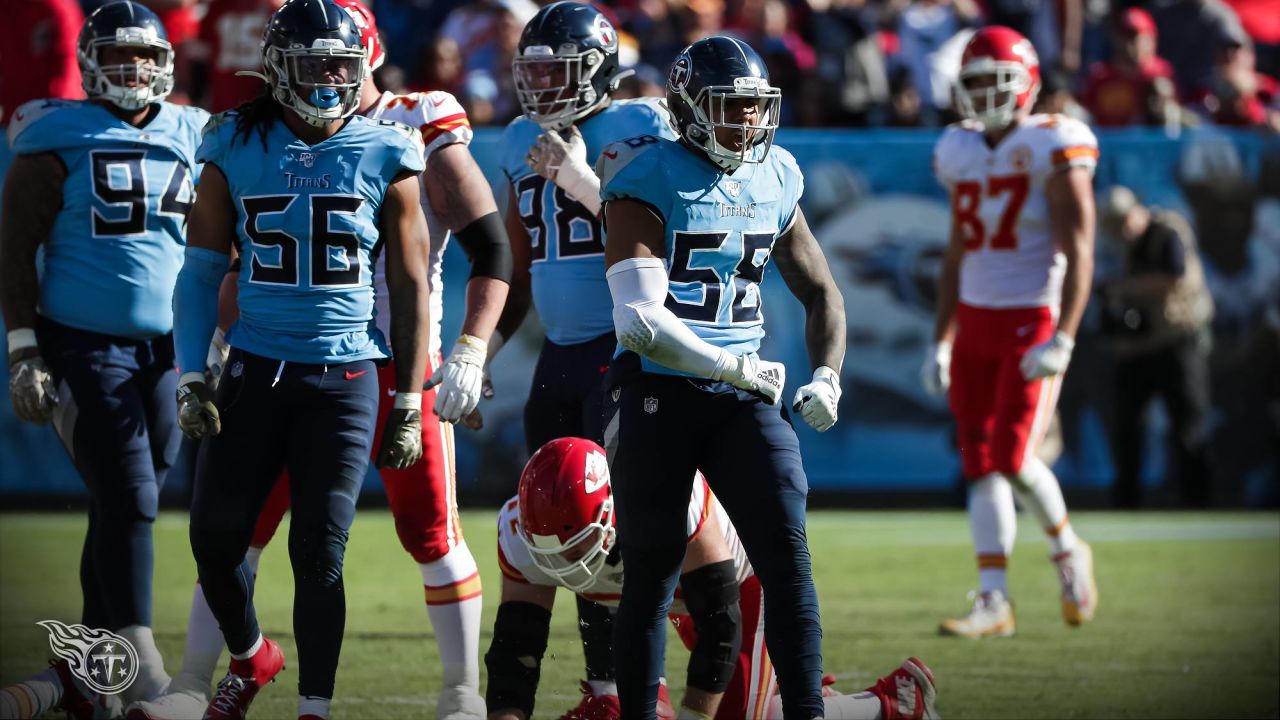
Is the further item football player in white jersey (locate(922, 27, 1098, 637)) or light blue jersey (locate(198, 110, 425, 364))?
football player in white jersey (locate(922, 27, 1098, 637))

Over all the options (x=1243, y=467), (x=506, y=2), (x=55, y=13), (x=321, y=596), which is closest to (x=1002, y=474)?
(x=321, y=596)

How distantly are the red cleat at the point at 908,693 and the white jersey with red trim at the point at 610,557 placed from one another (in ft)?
1.73

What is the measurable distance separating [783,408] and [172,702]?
1.90 meters

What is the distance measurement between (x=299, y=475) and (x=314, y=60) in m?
1.05

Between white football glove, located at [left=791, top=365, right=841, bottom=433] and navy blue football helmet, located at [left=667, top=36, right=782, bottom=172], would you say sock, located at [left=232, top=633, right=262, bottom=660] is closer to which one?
white football glove, located at [left=791, top=365, right=841, bottom=433]

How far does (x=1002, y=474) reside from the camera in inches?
276

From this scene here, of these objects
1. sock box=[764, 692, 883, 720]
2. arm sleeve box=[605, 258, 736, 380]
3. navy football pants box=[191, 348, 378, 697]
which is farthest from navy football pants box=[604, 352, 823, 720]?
navy football pants box=[191, 348, 378, 697]

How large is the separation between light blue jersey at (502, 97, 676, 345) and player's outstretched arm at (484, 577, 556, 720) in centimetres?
92

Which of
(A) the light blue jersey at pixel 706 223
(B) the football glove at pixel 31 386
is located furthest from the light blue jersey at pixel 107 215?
(A) the light blue jersey at pixel 706 223

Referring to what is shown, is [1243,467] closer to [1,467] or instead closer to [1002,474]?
[1002,474]

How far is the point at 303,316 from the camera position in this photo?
14.6 ft

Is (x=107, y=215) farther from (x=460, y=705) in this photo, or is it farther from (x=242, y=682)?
(x=460, y=705)

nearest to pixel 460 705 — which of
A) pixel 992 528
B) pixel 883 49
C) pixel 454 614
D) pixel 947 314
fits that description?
pixel 454 614

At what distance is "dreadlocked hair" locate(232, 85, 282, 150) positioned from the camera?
4484mm
